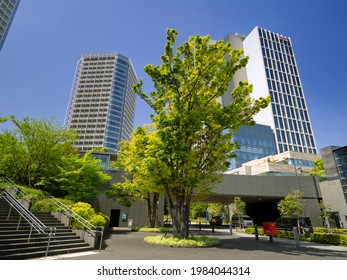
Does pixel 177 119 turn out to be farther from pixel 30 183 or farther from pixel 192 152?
pixel 30 183

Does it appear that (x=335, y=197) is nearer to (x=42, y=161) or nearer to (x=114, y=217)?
(x=114, y=217)

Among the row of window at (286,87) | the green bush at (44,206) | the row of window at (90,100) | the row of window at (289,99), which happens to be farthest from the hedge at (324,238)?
the row of window at (286,87)

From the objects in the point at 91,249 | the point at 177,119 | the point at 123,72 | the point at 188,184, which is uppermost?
the point at 123,72

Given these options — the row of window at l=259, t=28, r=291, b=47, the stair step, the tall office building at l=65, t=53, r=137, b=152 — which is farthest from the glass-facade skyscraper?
the stair step

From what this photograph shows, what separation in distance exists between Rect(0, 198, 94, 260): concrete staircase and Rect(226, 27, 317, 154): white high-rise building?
4456 inches

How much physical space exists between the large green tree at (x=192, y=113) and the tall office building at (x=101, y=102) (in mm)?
92354

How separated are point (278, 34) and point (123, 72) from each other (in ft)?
340

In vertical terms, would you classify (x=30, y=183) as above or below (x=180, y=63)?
below

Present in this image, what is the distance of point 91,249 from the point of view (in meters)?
10.8

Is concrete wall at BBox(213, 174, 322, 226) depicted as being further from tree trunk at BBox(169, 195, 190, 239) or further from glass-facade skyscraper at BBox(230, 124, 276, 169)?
glass-facade skyscraper at BBox(230, 124, 276, 169)

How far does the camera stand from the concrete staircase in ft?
26.8

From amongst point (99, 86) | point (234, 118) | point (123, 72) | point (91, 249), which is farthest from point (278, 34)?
point (91, 249)

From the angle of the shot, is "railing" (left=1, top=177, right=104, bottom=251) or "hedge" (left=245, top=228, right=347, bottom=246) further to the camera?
"hedge" (left=245, top=228, right=347, bottom=246)

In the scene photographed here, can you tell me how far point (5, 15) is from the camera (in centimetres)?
9019
